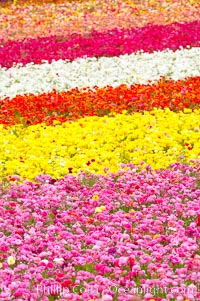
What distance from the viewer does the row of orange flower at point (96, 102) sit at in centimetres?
1207

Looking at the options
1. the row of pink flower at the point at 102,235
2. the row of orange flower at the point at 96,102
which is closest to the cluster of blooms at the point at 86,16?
the row of orange flower at the point at 96,102

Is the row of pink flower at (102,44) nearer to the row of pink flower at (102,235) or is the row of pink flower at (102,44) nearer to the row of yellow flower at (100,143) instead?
the row of yellow flower at (100,143)

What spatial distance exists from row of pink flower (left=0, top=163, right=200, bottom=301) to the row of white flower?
655 cm

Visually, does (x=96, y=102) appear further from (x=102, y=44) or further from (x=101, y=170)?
(x=102, y=44)

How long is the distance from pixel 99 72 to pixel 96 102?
3730 mm

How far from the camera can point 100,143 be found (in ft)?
33.4

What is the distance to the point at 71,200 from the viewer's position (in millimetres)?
7734

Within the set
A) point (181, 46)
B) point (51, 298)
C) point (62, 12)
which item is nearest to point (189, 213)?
point (51, 298)

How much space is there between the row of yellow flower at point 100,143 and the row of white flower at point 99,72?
3407 millimetres

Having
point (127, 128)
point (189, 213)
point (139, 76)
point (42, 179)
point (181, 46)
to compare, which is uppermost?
point (181, 46)

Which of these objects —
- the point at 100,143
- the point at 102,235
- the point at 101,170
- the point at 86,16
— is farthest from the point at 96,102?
the point at 86,16

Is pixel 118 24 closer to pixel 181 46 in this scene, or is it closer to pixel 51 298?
pixel 181 46

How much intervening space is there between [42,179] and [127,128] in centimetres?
238

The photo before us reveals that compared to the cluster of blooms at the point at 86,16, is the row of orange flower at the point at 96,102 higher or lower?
lower
